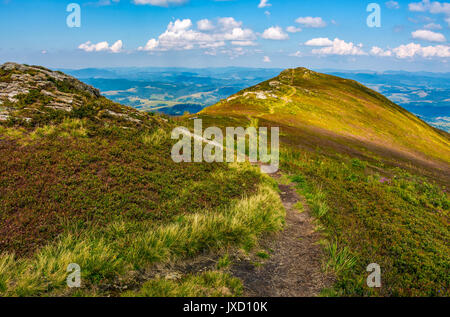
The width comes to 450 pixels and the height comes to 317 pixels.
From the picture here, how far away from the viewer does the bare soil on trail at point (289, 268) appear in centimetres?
657

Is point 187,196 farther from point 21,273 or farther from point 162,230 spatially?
point 21,273

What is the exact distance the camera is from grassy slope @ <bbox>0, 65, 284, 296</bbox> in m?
6.32

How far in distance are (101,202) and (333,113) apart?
6129cm

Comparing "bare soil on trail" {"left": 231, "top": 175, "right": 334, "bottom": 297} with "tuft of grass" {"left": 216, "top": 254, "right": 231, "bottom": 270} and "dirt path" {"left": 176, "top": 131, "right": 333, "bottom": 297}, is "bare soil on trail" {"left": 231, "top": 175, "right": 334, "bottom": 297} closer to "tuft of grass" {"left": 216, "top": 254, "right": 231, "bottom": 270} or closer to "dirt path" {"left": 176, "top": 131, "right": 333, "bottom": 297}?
"dirt path" {"left": 176, "top": 131, "right": 333, "bottom": 297}

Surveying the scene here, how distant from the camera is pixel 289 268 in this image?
7691 millimetres

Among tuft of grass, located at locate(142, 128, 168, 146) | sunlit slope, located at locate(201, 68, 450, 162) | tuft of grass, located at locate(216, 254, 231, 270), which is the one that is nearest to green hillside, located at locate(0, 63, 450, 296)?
tuft of grass, located at locate(216, 254, 231, 270)

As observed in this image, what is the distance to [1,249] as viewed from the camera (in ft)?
21.4

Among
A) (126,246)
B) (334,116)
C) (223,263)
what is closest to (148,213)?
(126,246)

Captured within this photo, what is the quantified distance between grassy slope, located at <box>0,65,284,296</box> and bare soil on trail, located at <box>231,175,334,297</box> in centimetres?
66

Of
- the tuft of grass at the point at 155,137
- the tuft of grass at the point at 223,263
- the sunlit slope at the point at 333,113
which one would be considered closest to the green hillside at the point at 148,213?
the tuft of grass at the point at 223,263

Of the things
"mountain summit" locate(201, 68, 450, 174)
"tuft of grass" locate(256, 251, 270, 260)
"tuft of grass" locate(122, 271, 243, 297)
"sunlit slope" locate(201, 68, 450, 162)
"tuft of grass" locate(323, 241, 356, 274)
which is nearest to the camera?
"tuft of grass" locate(122, 271, 243, 297)

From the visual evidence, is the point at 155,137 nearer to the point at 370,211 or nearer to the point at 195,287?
the point at 195,287

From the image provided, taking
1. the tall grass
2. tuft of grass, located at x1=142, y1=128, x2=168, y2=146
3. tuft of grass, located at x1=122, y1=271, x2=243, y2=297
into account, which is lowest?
tuft of grass, located at x1=122, y1=271, x2=243, y2=297
